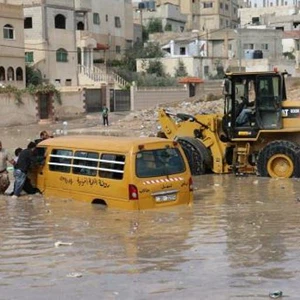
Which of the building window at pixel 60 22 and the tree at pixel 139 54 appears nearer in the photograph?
the building window at pixel 60 22

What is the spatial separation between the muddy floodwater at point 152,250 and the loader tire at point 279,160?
2883 mm

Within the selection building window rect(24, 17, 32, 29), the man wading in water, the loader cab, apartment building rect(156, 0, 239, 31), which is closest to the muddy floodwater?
the man wading in water

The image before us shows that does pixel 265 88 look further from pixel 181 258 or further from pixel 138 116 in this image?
pixel 138 116

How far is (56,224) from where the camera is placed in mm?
11820

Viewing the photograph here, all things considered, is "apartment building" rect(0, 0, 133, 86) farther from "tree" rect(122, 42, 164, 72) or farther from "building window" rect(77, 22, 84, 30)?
"tree" rect(122, 42, 164, 72)

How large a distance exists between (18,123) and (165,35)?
3836cm

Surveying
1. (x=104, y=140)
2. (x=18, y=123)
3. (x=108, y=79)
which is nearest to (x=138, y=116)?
(x=18, y=123)

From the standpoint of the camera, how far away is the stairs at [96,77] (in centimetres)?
5883

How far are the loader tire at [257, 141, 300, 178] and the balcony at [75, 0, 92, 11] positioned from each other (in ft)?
160

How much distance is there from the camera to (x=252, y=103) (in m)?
18.2

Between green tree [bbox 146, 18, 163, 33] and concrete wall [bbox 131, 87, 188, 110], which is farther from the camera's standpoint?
green tree [bbox 146, 18, 163, 33]

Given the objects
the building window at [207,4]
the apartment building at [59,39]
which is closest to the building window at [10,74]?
the apartment building at [59,39]

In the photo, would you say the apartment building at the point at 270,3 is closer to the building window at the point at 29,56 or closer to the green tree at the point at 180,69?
the green tree at the point at 180,69

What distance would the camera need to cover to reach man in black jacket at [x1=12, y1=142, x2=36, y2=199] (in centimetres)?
1414
